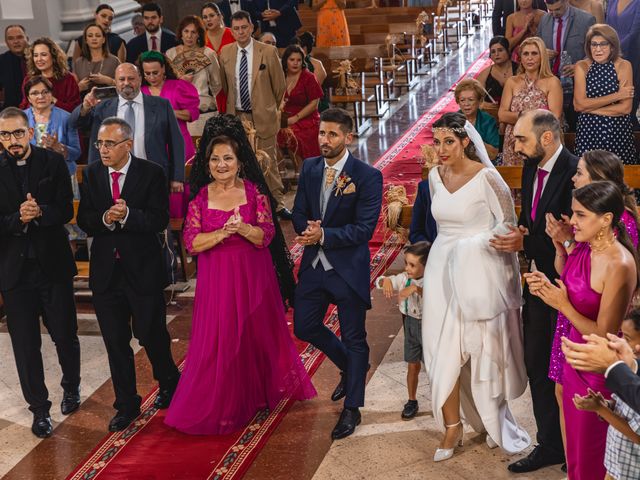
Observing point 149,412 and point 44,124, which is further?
point 44,124

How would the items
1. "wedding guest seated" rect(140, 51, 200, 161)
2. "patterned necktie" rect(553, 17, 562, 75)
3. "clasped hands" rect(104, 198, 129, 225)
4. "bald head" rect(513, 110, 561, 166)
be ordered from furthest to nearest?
1. "patterned necktie" rect(553, 17, 562, 75)
2. "wedding guest seated" rect(140, 51, 200, 161)
3. "clasped hands" rect(104, 198, 129, 225)
4. "bald head" rect(513, 110, 561, 166)

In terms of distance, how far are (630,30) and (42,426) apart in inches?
251

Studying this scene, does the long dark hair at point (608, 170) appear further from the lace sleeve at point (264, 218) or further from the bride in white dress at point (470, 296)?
the lace sleeve at point (264, 218)

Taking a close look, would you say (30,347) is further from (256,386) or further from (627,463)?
(627,463)

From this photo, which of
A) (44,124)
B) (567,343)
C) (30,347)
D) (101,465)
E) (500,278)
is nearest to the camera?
(567,343)

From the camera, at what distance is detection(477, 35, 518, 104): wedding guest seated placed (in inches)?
400

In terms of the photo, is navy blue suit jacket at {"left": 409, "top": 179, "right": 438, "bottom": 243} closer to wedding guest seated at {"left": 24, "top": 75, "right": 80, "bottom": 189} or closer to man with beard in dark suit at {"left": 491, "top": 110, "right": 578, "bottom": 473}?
man with beard in dark suit at {"left": 491, "top": 110, "right": 578, "bottom": 473}

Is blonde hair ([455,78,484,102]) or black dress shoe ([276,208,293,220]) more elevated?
blonde hair ([455,78,484,102])

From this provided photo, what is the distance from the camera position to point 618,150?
880 cm

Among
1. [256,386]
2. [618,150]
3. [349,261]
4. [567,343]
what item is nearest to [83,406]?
[256,386]

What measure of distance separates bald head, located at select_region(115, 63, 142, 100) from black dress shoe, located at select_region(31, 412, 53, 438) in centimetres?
253

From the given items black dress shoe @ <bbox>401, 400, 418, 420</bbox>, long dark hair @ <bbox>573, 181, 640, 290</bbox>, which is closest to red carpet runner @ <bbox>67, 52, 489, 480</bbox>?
black dress shoe @ <bbox>401, 400, 418, 420</bbox>

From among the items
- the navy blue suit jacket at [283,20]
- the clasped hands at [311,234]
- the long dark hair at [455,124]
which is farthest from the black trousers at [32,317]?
the navy blue suit jacket at [283,20]

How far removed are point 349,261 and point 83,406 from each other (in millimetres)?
1954
